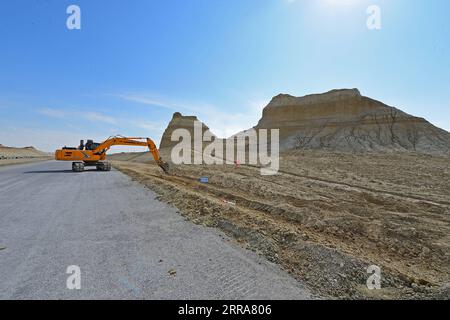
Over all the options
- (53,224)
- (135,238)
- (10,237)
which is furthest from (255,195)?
(10,237)

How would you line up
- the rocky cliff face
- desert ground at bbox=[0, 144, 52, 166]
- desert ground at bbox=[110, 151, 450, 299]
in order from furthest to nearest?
the rocky cliff face < desert ground at bbox=[0, 144, 52, 166] < desert ground at bbox=[110, 151, 450, 299]

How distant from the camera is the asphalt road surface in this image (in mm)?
2883

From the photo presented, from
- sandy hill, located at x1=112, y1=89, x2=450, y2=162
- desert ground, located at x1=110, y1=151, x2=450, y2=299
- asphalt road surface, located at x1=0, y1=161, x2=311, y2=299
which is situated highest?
sandy hill, located at x1=112, y1=89, x2=450, y2=162

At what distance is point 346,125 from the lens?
49312 mm

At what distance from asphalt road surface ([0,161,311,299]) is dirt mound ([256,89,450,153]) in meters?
40.8

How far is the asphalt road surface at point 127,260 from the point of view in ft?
9.46

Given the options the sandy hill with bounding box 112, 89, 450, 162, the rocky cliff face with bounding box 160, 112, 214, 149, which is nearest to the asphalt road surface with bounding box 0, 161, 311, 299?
the sandy hill with bounding box 112, 89, 450, 162

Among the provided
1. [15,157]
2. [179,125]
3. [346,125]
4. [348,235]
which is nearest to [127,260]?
[348,235]

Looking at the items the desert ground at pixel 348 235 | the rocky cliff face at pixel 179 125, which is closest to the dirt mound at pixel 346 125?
the desert ground at pixel 348 235

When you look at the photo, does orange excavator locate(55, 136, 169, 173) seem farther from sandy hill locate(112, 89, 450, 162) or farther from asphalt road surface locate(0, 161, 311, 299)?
sandy hill locate(112, 89, 450, 162)

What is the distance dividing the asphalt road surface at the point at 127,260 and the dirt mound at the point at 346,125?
1606 inches

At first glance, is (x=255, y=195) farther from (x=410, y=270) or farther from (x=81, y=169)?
(x=81, y=169)

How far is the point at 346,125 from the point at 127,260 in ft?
179
